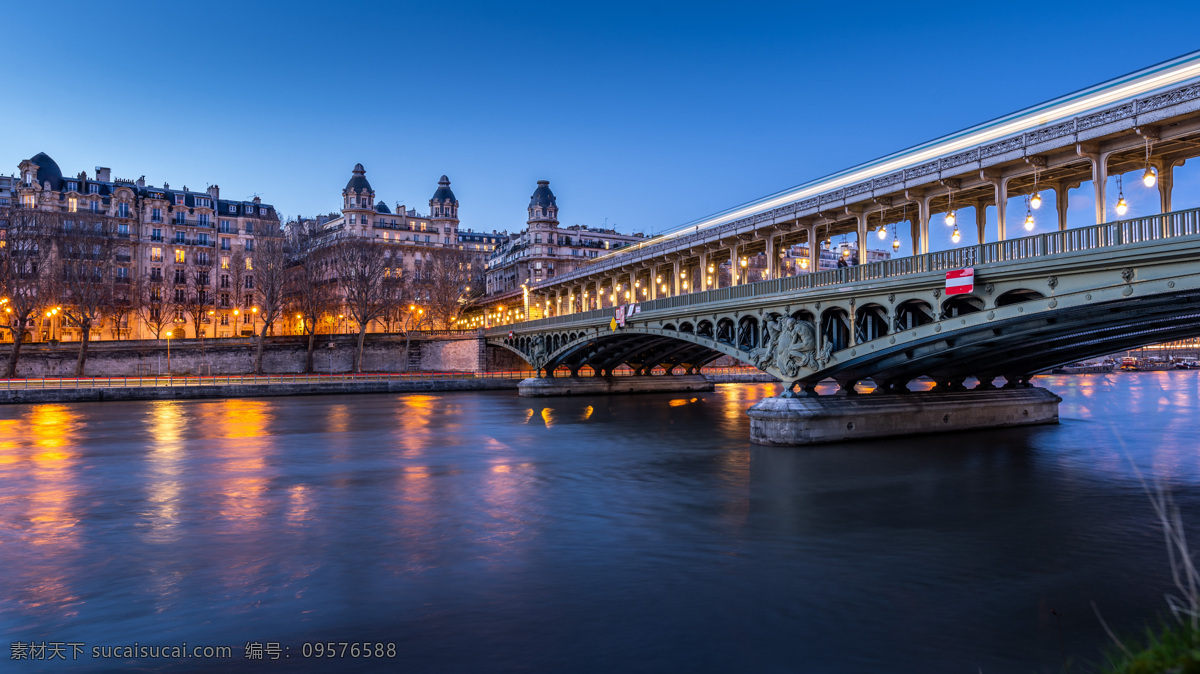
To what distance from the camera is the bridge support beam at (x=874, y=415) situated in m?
30.2

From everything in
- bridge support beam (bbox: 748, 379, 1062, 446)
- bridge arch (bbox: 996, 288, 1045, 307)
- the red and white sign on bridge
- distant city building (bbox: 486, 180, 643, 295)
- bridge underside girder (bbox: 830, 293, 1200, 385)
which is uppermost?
distant city building (bbox: 486, 180, 643, 295)

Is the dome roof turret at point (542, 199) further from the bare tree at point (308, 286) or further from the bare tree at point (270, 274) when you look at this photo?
the bare tree at point (270, 274)

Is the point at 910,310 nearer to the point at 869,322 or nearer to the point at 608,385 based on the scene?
the point at 869,322

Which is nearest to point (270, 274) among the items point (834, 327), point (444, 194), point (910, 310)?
point (444, 194)

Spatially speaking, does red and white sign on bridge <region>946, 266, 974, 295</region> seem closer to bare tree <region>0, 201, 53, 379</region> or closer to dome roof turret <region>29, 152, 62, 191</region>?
bare tree <region>0, 201, 53, 379</region>

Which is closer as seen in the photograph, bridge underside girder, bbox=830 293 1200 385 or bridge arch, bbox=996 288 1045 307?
bridge underside girder, bbox=830 293 1200 385

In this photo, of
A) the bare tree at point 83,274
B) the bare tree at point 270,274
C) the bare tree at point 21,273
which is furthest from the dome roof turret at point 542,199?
the bare tree at point 21,273

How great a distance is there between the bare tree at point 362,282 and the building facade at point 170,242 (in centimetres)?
1119

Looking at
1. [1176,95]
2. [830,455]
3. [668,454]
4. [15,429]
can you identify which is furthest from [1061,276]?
[15,429]

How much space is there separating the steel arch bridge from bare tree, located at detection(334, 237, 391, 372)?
5002cm

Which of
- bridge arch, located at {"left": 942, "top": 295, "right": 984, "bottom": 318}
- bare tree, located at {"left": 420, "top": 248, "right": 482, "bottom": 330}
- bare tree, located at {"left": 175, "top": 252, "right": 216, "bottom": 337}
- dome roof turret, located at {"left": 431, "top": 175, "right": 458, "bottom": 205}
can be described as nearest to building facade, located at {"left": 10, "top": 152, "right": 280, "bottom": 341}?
bare tree, located at {"left": 175, "top": 252, "right": 216, "bottom": 337}

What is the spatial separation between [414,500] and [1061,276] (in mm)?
19117

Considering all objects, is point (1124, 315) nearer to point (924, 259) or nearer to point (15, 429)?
point (924, 259)

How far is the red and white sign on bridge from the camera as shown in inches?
868
